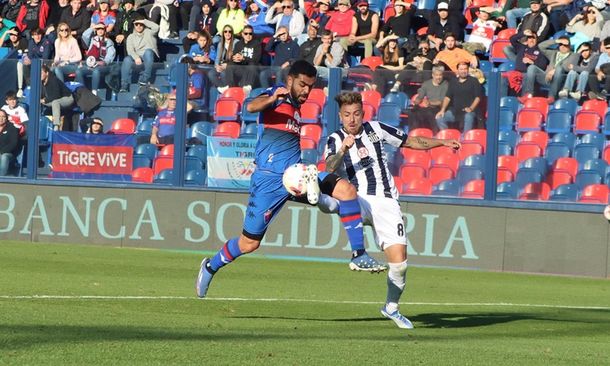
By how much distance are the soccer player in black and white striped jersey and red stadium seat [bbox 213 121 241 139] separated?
9.41 metres

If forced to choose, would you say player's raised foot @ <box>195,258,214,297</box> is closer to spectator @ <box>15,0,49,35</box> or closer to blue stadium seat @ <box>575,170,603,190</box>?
blue stadium seat @ <box>575,170,603,190</box>

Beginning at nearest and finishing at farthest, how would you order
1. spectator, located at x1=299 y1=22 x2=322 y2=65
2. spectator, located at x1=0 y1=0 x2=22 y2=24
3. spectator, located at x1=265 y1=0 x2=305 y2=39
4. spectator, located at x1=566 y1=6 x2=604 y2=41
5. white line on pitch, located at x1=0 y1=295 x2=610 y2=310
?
white line on pitch, located at x1=0 y1=295 x2=610 y2=310 → spectator, located at x1=566 y1=6 x2=604 y2=41 → spectator, located at x1=299 y1=22 x2=322 y2=65 → spectator, located at x1=265 y1=0 x2=305 y2=39 → spectator, located at x1=0 y1=0 x2=22 y2=24

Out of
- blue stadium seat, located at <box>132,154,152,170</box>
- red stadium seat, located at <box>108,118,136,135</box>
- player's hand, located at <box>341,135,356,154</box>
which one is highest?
red stadium seat, located at <box>108,118,136,135</box>

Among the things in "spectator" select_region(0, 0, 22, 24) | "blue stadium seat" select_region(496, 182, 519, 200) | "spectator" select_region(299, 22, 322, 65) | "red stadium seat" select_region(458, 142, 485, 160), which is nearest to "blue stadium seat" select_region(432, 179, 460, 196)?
"red stadium seat" select_region(458, 142, 485, 160)

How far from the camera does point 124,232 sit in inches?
850

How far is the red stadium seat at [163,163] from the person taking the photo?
21406mm

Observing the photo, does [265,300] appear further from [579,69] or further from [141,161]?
[579,69]

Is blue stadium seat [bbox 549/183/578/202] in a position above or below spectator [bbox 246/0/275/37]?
below

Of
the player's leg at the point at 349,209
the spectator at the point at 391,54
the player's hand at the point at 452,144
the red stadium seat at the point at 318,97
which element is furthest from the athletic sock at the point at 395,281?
the spectator at the point at 391,54

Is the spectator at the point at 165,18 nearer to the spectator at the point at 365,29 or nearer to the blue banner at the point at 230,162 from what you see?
the spectator at the point at 365,29

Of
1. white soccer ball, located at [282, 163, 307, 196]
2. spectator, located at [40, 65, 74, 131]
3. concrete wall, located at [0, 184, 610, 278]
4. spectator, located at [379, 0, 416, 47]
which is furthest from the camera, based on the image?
spectator, located at [379, 0, 416, 47]

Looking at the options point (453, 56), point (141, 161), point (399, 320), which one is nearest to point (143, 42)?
point (141, 161)

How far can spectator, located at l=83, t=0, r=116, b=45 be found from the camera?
84.6 feet

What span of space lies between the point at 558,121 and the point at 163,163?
6.76 metres
